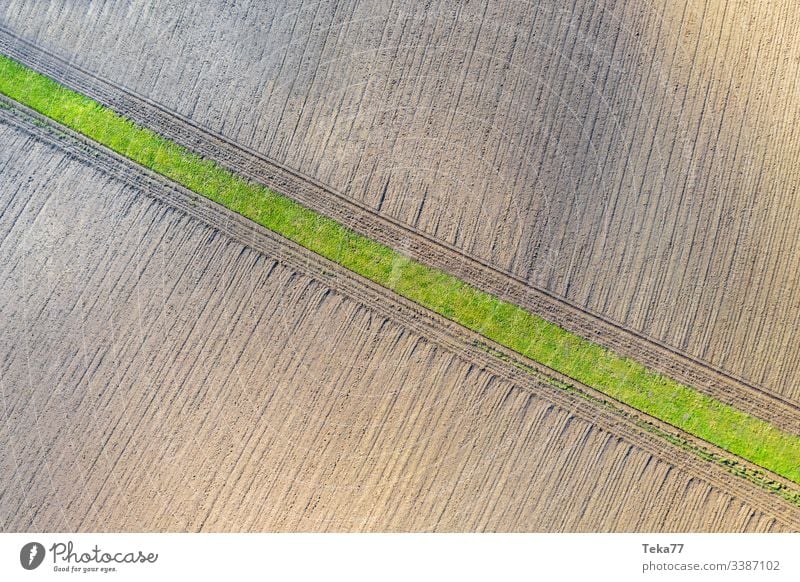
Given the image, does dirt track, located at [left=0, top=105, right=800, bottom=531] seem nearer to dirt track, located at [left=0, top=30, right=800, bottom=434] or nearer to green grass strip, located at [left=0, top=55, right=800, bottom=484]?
green grass strip, located at [left=0, top=55, right=800, bottom=484]

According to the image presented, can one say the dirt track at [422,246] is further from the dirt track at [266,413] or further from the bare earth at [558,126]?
the dirt track at [266,413]

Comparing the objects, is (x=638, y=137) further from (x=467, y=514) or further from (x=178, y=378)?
(x=178, y=378)
